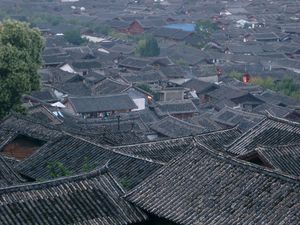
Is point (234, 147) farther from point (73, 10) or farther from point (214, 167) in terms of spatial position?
point (73, 10)

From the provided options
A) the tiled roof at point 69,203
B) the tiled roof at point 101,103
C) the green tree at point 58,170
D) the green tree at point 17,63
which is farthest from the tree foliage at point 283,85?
the tiled roof at point 69,203

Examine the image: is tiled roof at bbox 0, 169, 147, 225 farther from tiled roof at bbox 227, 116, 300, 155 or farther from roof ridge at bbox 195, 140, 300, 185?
tiled roof at bbox 227, 116, 300, 155

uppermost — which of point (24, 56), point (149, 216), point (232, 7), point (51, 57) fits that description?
point (149, 216)

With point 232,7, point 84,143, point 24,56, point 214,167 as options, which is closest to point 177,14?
point 232,7

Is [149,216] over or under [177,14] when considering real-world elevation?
over

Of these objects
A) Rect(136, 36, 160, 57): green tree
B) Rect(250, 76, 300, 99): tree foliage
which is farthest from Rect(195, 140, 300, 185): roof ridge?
Rect(136, 36, 160, 57): green tree

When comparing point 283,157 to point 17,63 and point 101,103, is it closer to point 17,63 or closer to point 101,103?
point 17,63

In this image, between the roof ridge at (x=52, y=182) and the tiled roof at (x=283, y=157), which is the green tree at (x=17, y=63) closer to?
the tiled roof at (x=283, y=157)
